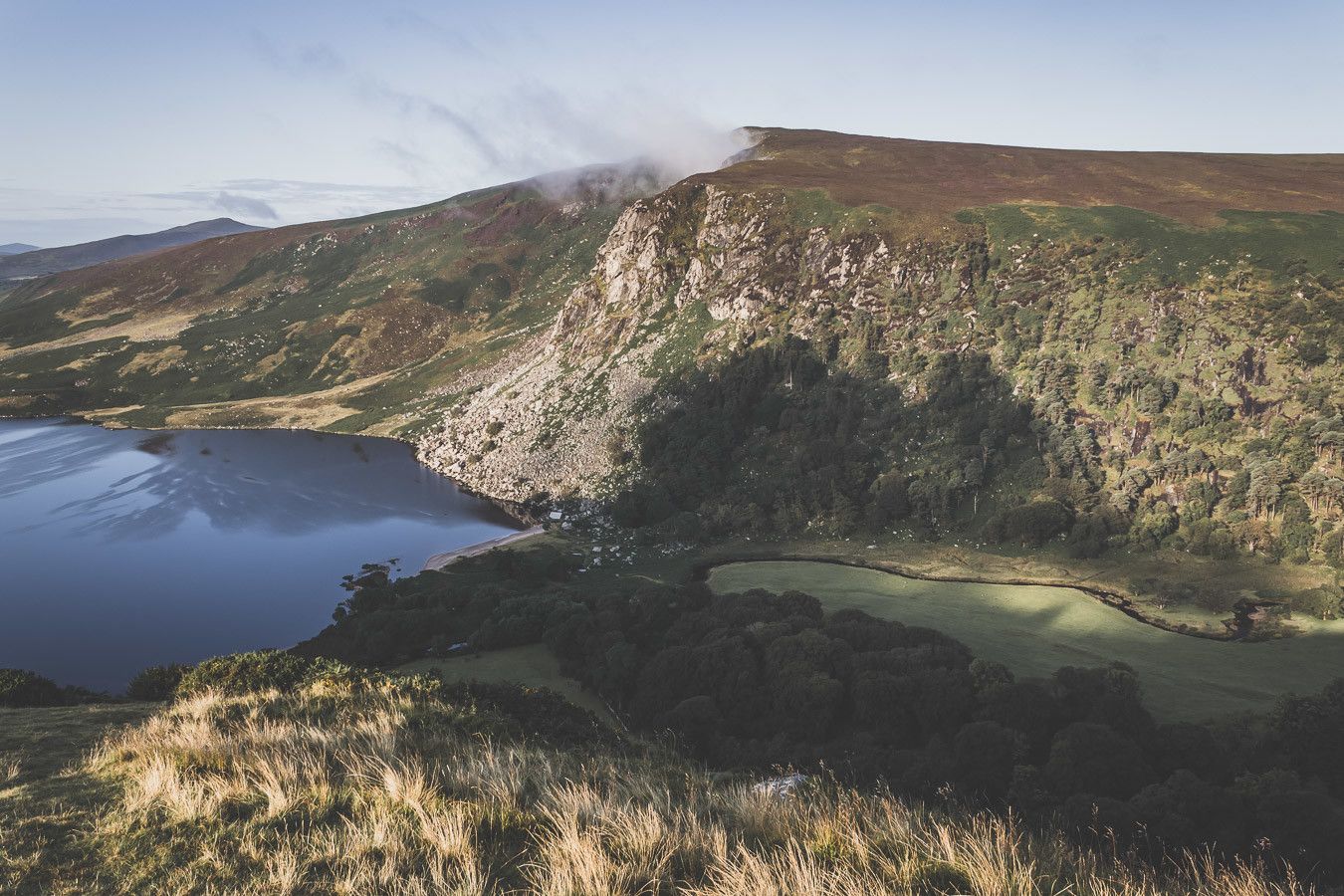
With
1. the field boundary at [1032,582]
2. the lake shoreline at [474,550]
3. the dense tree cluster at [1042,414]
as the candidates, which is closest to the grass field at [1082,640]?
the field boundary at [1032,582]

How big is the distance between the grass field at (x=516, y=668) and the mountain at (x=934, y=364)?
24015mm

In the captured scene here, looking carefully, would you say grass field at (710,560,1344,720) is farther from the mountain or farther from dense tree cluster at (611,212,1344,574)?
the mountain

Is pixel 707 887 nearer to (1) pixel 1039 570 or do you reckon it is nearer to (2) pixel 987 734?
(2) pixel 987 734

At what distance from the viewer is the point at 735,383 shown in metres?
71.4

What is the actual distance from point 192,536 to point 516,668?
44.2m

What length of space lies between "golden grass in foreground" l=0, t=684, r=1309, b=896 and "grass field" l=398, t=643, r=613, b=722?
80.0 ft

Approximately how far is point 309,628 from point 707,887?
47246 millimetres

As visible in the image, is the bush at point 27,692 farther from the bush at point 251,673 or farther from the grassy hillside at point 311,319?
the grassy hillside at point 311,319

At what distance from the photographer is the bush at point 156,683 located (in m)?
24.5

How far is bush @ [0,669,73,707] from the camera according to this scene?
877 inches

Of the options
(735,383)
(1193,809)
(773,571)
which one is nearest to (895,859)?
(1193,809)

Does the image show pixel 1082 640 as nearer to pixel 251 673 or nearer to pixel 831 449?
pixel 831 449

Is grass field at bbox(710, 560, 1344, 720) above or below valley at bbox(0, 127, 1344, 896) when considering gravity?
below

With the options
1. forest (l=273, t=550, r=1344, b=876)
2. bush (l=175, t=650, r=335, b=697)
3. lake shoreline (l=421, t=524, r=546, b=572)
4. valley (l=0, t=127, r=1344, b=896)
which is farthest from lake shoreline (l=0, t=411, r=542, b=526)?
bush (l=175, t=650, r=335, b=697)
